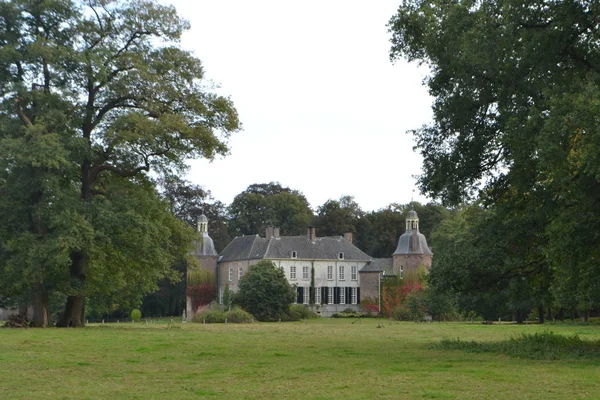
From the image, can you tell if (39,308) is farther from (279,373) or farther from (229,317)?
(279,373)

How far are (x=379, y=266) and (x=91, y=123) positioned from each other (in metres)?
43.4

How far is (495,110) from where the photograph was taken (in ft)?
64.7

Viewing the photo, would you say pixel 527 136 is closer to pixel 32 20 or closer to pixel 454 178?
pixel 454 178

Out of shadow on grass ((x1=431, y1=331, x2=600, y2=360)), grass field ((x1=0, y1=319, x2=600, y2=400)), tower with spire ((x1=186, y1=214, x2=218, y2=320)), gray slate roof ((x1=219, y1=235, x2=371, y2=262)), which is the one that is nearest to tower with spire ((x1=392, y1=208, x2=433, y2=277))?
gray slate roof ((x1=219, y1=235, x2=371, y2=262))

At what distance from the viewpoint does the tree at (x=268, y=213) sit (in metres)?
84.4

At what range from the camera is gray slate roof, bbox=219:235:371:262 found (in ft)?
227

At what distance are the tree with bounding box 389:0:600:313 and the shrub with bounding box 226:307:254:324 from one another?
2981 cm

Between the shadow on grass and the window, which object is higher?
the window

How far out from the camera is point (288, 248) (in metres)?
70.4

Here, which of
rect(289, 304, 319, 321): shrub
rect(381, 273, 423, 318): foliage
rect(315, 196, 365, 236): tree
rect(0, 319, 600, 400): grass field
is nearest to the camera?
rect(0, 319, 600, 400): grass field

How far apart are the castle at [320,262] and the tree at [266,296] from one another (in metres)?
12.8

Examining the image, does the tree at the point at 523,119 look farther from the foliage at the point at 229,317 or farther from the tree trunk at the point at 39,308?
the foliage at the point at 229,317

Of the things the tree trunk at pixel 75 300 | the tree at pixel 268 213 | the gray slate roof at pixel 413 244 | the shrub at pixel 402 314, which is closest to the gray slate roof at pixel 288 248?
the gray slate roof at pixel 413 244

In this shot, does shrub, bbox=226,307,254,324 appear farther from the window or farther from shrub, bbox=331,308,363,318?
the window
